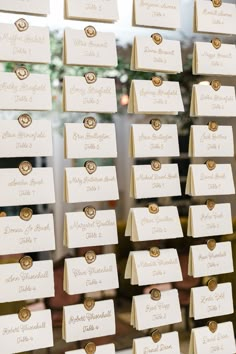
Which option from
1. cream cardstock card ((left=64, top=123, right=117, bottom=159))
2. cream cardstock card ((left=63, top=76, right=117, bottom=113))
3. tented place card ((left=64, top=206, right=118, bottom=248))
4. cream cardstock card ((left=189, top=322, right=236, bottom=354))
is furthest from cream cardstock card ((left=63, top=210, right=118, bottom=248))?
cream cardstock card ((left=189, top=322, right=236, bottom=354))

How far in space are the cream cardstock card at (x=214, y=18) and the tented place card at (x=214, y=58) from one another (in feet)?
0.12

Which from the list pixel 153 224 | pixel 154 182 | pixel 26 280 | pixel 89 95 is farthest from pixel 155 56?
pixel 26 280

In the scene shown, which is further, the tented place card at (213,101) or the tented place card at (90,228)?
the tented place card at (213,101)

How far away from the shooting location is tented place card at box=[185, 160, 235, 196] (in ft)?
4.78

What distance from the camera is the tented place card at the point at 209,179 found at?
1.46 m

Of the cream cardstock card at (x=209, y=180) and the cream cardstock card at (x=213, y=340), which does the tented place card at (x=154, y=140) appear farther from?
the cream cardstock card at (x=213, y=340)

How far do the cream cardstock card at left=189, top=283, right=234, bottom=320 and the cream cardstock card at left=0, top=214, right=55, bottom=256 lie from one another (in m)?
0.43

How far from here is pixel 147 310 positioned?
1.40 meters

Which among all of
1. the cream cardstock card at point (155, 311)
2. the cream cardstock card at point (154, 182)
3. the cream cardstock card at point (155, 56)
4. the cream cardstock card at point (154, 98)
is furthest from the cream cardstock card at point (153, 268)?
the cream cardstock card at point (155, 56)

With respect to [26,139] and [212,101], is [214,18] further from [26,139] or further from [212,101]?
[26,139]

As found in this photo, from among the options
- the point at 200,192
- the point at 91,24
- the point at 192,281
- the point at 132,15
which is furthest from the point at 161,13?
the point at 192,281

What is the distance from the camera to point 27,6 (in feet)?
4.23

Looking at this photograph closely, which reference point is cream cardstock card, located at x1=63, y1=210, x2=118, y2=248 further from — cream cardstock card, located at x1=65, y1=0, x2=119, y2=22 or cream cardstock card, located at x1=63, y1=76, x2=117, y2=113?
cream cardstock card, located at x1=65, y1=0, x2=119, y2=22

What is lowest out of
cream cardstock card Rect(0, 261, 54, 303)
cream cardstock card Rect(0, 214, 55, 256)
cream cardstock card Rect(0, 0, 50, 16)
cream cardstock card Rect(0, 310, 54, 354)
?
cream cardstock card Rect(0, 310, 54, 354)
